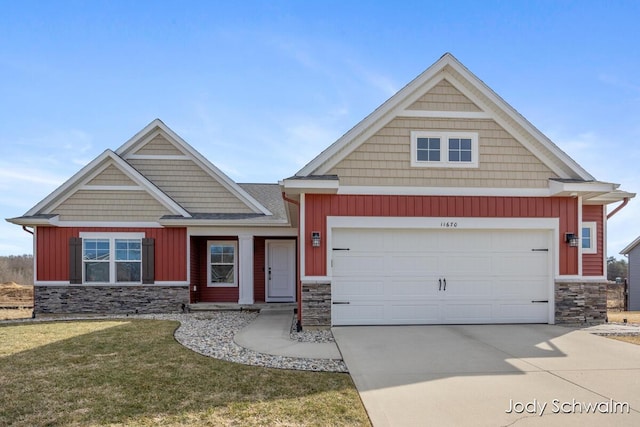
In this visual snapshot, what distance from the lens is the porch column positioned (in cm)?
1330

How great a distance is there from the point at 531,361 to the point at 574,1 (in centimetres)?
916

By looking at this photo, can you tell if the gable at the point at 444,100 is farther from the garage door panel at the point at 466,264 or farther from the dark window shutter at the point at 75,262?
the dark window shutter at the point at 75,262

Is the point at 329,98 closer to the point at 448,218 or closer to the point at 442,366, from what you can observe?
the point at 448,218

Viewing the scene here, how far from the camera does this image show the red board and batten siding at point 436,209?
925 centimetres

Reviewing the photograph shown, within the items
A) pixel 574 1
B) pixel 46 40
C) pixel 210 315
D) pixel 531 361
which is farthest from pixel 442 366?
pixel 46 40

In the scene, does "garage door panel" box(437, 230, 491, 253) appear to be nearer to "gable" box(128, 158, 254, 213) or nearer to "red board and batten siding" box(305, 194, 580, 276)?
"red board and batten siding" box(305, 194, 580, 276)

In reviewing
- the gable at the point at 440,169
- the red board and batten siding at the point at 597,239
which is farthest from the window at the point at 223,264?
the red board and batten siding at the point at 597,239

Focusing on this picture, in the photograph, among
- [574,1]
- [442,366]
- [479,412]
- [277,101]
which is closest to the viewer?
[479,412]

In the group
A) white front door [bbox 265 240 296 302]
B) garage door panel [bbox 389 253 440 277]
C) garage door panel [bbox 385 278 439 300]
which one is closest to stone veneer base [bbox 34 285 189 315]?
white front door [bbox 265 240 296 302]

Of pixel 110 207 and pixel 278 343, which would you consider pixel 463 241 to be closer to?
pixel 278 343

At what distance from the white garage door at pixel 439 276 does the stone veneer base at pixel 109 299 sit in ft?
19.3

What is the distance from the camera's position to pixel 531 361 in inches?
251

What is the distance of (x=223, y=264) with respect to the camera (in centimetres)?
1406

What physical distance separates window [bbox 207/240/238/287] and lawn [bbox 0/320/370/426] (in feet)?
21.3
